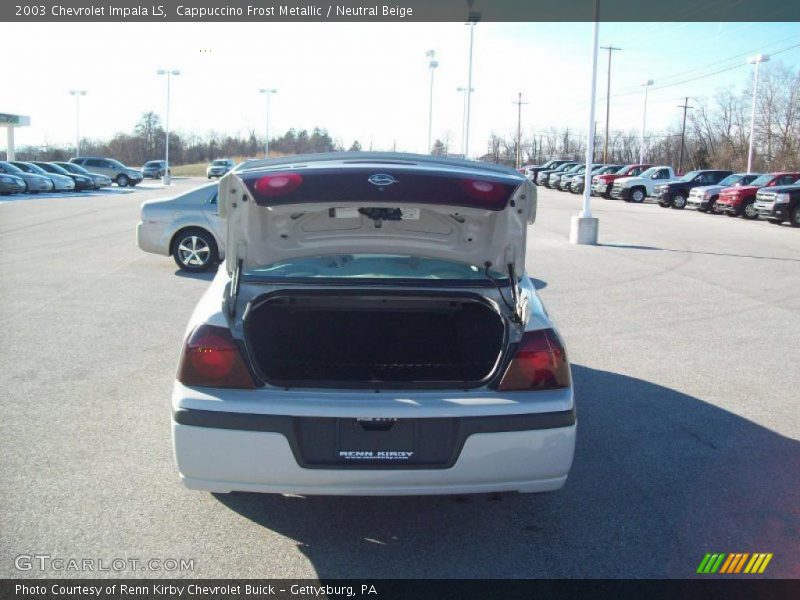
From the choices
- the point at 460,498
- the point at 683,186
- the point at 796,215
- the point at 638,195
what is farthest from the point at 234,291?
the point at 638,195

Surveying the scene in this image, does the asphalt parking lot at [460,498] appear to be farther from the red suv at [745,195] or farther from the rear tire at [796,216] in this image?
the red suv at [745,195]

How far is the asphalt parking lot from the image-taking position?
3656 mm

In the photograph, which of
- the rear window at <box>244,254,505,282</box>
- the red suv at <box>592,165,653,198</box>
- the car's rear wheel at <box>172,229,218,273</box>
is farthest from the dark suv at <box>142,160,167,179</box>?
the rear window at <box>244,254,505,282</box>

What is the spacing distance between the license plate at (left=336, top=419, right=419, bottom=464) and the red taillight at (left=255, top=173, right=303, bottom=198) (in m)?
1.07

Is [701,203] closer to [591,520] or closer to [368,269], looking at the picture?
[368,269]

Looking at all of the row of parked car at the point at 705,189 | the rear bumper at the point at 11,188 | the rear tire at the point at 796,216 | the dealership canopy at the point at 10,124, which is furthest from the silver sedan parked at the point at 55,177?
the rear tire at the point at 796,216

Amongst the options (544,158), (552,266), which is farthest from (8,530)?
(544,158)

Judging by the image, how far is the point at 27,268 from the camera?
42.0ft

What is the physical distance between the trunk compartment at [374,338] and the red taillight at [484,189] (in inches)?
24.3

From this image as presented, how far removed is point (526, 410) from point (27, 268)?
37.6 feet

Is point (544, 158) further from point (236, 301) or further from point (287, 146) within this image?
point (236, 301)

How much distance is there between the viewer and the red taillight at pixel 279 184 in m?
3.56

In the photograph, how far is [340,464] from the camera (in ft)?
11.2

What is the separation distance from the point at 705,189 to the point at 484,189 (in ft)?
105
